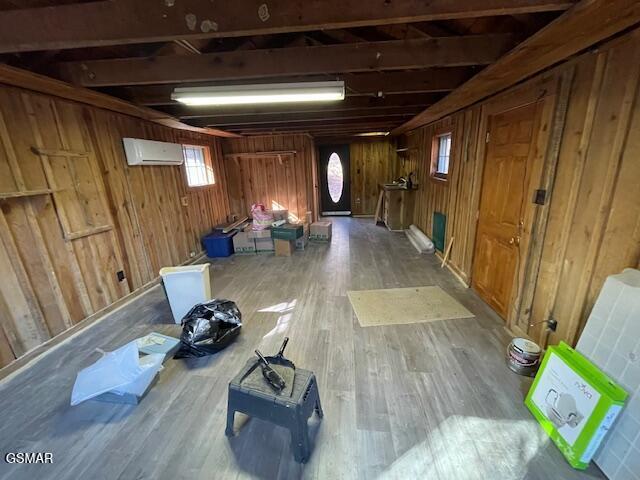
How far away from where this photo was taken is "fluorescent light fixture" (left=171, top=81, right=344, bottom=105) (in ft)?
7.55

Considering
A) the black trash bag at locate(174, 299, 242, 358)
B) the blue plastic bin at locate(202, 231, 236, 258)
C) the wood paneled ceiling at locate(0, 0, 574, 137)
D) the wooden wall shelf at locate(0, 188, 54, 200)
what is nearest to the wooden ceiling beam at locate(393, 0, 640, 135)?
the wood paneled ceiling at locate(0, 0, 574, 137)

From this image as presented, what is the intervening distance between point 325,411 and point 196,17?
2.45 metres

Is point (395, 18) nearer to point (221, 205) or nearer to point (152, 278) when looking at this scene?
point (152, 278)

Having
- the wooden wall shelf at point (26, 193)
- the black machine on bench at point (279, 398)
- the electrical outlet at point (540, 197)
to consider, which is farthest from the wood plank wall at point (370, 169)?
the black machine on bench at point (279, 398)

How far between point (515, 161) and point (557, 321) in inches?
55.8

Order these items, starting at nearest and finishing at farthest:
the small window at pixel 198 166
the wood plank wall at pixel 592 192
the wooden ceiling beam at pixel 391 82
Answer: the wood plank wall at pixel 592 192
the wooden ceiling beam at pixel 391 82
the small window at pixel 198 166

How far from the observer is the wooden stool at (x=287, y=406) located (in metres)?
1.36

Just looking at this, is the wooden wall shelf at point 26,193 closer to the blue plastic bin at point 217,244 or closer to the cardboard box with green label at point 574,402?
the blue plastic bin at point 217,244

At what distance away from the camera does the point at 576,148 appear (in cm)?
180

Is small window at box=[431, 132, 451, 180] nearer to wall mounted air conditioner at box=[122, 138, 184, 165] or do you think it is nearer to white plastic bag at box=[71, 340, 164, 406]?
wall mounted air conditioner at box=[122, 138, 184, 165]

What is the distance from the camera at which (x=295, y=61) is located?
2041 mm

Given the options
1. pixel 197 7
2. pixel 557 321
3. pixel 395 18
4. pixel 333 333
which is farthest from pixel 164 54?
pixel 557 321

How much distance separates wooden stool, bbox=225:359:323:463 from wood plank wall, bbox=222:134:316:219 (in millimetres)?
4915
